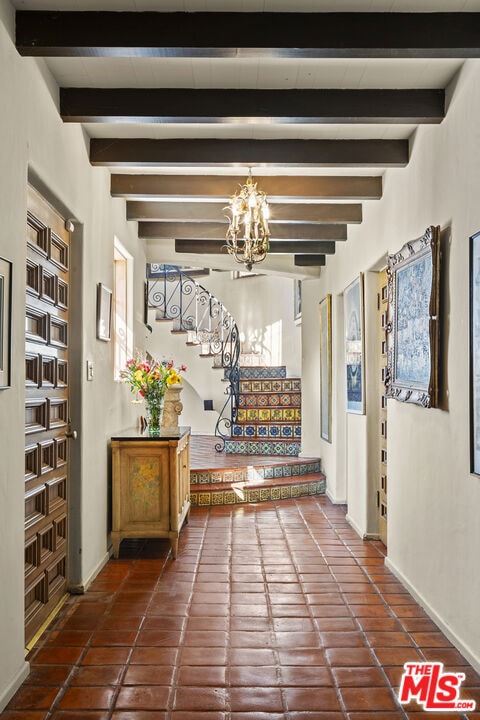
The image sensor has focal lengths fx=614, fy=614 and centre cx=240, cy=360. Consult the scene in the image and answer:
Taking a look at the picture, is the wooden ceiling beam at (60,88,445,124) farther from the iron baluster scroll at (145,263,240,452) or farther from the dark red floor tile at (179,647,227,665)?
the iron baluster scroll at (145,263,240,452)

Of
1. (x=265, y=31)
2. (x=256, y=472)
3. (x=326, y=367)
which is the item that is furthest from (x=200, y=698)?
(x=326, y=367)

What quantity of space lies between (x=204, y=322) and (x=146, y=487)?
7.16 m

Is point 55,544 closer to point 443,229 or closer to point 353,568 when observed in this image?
point 353,568

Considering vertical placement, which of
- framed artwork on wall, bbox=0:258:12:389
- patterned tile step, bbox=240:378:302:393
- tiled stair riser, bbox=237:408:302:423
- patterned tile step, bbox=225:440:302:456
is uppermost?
framed artwork on wall, bbox=0:258:12:389

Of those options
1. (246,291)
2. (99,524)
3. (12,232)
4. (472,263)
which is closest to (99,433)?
(99,524)

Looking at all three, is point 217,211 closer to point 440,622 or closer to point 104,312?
point 104,312

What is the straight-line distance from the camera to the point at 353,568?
13.9 ft

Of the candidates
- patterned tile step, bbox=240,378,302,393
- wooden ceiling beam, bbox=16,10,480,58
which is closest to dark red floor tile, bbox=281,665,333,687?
wooden ceiling beam, bbox=16,10,480,58

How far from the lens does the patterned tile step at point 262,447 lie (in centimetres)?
819

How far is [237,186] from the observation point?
15.0 ft

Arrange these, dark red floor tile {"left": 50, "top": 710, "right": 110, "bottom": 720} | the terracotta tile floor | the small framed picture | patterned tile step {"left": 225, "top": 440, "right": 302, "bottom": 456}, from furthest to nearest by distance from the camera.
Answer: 1. patterned tile step {"left": 225, "top": 440, "right": 302, "bottom": 456}
2. the small framed picture
3. the terracotta tile floor
4. dark red floor tile {"left": 50, "top": 710, "right": 110, "bottom": 720}

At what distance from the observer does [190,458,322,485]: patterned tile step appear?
654cm

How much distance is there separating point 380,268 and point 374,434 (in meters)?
1.35

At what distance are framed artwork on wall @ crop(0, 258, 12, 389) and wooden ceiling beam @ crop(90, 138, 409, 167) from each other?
5.63 ft
